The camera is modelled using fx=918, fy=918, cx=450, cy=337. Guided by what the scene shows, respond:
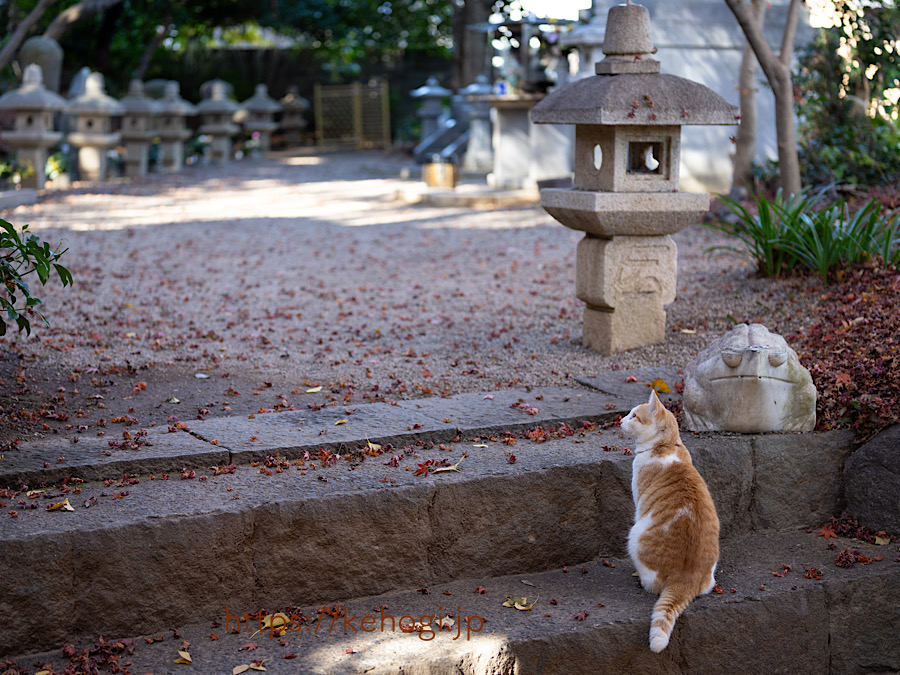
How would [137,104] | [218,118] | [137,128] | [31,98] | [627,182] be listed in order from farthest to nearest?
[218,118]
[137,128]
[137,104]
[31,98]
[627,182]

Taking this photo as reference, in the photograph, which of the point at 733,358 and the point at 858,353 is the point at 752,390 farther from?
the point at 858,353

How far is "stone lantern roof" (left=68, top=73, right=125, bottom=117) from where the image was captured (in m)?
13.3

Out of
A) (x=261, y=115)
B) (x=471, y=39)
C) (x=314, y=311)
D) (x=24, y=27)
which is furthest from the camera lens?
(x=261, y=115)

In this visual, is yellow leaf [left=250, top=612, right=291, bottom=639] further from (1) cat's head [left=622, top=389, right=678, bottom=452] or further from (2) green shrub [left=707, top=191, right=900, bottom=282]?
(2) green shrub [left=707, top=191, right=900, bottom=282]

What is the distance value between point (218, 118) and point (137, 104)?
390cm

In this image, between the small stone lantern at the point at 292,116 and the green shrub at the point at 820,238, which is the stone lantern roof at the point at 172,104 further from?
the green shrub at the point at 820,238

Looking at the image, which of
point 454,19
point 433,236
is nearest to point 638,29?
point 433,236

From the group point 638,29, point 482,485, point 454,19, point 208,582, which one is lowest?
point 208,582

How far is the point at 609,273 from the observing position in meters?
4.71

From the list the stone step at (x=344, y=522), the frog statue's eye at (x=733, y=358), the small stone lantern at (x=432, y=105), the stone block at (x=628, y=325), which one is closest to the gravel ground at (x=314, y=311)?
the stone block at (x=628, y=325)

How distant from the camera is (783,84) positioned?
6562 millimetres

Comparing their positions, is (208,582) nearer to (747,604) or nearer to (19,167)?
(747,604)

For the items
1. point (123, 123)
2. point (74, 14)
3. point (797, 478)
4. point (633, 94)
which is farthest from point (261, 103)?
point (797, 478)

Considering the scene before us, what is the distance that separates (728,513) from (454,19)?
17.5 meters
